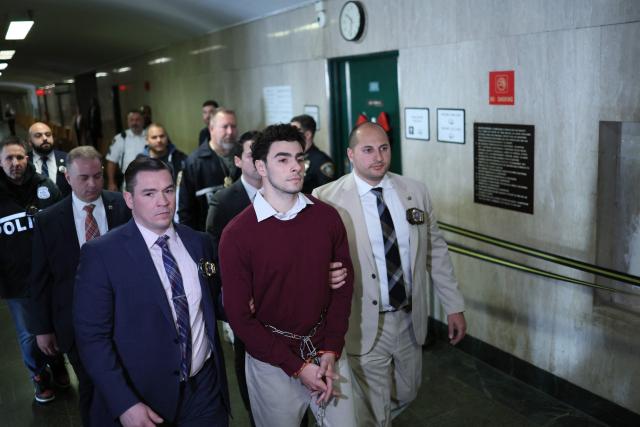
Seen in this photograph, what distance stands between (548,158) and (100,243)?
282 centimetres

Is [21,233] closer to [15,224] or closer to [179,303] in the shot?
[15,224]

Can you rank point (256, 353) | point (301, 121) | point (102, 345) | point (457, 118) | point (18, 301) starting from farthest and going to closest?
point (301, 121), point (457, 118), point (18, 301), point (256, 353), point (102, 345)

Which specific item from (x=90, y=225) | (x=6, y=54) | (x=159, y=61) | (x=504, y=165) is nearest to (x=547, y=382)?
(x=504, y=165)

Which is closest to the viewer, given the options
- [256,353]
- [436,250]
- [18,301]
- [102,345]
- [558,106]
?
[102,345]

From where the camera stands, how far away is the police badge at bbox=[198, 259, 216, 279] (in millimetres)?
2531

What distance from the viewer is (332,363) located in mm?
2621

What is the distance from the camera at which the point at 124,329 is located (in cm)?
236

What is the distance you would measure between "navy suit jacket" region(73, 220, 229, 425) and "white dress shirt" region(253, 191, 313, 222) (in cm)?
48

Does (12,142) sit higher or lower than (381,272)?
higher

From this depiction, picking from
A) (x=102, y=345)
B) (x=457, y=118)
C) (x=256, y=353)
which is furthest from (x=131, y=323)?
(x=457, y=118)

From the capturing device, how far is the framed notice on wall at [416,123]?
16.3 ft

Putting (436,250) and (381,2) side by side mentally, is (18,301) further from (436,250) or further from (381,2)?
(381,2)

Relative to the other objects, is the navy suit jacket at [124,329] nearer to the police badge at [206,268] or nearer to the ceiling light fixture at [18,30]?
the police badge at [206,268]

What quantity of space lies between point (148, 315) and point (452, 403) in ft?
8.16
